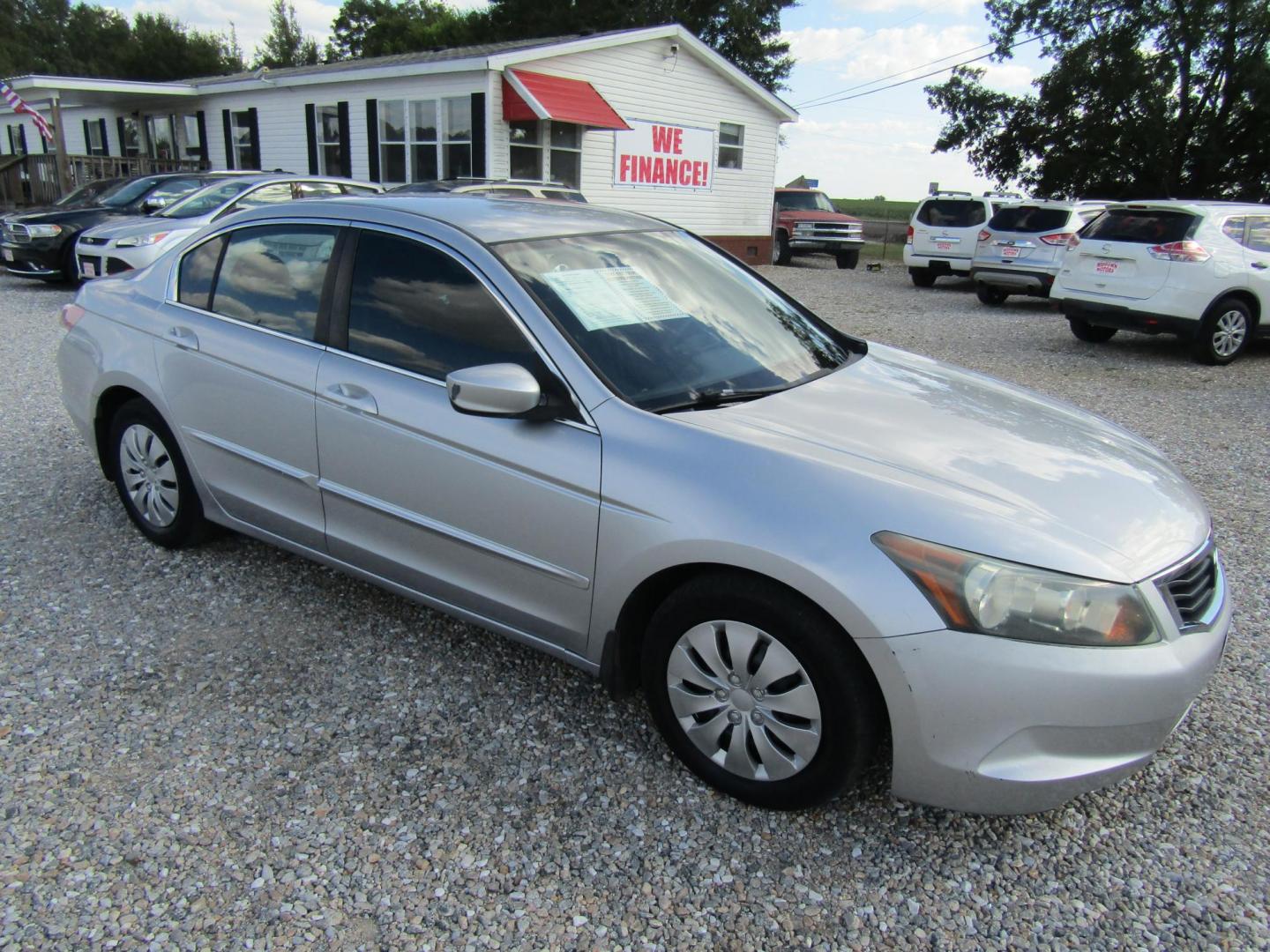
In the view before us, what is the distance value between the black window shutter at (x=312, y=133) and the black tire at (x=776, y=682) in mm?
19051

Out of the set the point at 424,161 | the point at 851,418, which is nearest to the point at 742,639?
the point at 851,418

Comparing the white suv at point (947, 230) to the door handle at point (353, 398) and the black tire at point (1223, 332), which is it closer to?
the black tire at point (1223, 332)

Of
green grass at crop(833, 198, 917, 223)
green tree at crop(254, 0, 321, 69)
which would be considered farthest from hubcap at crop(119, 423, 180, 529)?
green tree at crop(254, 0, 321, 69)

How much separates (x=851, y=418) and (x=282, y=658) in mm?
2223

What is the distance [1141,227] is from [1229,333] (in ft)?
4.84

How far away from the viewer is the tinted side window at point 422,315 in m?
2.97

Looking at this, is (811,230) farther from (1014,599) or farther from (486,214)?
(1014,599)

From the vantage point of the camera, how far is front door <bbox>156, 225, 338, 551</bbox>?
341 centimetres

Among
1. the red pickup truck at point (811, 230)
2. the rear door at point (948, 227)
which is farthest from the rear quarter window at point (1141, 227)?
the red pickup truck at point (811, 230)

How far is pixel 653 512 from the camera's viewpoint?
8.40 feet

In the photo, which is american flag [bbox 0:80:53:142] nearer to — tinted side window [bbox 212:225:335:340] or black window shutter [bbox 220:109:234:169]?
black window shutter [bbox 220:109:234:169]

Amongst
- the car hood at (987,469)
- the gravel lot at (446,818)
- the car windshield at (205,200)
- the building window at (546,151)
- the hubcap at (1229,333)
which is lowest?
the gravel lot at (446,818)

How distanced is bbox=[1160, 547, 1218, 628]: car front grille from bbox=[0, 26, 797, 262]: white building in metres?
14.9

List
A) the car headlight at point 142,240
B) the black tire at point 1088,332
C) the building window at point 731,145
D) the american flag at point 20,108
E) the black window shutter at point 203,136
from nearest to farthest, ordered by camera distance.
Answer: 1. the car headlight at point 142,240
2. the black tire at point 1088,332
3. the american flag at point 20,108
4. the building window at point 731,145
5. the black window shutter at point 203,136
